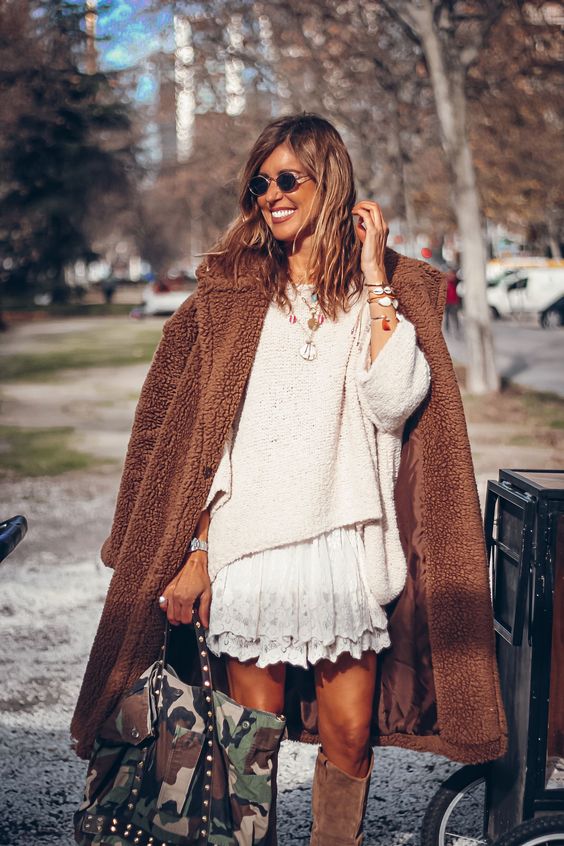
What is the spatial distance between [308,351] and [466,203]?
12438 mm

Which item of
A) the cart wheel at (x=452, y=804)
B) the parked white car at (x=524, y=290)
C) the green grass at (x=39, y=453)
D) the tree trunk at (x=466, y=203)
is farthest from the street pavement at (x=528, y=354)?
the cart wheel at (x=452, y=804)

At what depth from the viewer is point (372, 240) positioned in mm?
2480

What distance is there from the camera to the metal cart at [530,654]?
7.77 ft

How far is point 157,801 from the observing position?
7.86 ft

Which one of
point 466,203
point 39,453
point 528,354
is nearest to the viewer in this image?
point 39,453

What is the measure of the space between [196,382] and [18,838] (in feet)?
5.45

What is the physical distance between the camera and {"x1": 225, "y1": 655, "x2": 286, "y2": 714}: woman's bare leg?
2465 mm

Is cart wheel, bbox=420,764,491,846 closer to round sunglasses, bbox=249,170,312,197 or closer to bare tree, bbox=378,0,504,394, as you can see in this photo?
round sunglasses, bbox=249,170,312,197

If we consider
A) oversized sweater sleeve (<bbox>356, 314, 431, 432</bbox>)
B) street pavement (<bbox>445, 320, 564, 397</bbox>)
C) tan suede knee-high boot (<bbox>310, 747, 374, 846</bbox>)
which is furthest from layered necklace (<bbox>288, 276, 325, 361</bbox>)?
street pavement (<bbox>445, 320, 564, 397</bbox>)

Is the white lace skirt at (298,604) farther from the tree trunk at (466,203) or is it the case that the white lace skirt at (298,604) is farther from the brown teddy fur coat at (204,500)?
the tree trunk at (466,203)

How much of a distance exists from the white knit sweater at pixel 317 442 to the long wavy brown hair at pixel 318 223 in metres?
0.06

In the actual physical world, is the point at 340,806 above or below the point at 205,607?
below

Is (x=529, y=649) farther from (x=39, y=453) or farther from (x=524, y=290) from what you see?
(x=524, y=290)

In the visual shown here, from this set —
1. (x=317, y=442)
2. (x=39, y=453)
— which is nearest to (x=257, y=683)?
(x=317, y=442)
